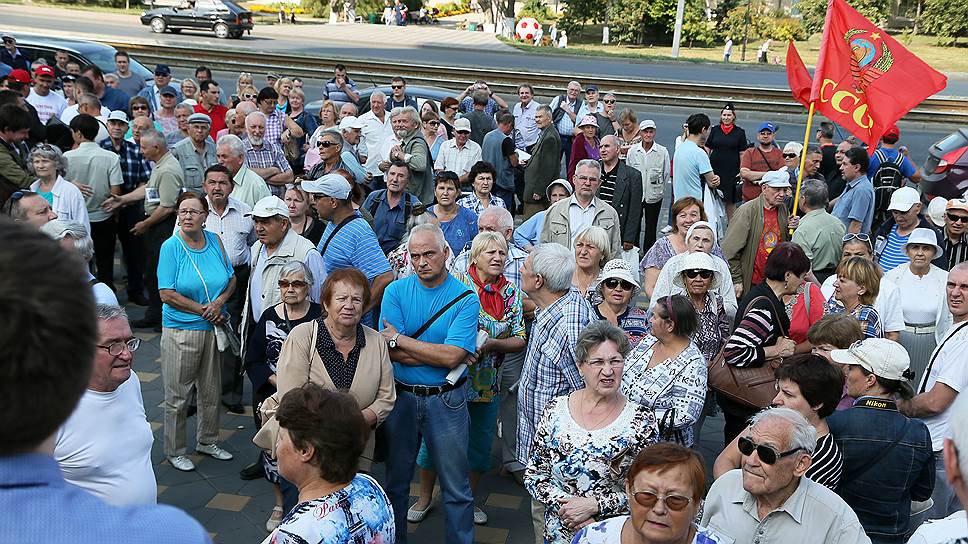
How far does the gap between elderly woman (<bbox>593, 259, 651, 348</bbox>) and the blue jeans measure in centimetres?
132

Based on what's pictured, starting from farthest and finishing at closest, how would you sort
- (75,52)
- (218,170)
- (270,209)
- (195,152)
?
(75,52)
(195,152)
(218,170)
(270,209)

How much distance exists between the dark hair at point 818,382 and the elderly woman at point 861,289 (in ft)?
6.62

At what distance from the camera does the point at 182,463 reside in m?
6.34

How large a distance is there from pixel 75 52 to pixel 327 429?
55.7 feet

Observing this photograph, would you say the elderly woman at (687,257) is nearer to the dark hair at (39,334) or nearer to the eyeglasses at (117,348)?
the eyeglasses at (117,348)

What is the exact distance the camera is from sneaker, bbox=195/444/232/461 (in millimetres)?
6520

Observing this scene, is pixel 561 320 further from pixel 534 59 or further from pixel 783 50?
pixel 783 50

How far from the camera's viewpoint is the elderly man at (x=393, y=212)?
8.02 metres

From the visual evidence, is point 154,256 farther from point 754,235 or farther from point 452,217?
point 754,235

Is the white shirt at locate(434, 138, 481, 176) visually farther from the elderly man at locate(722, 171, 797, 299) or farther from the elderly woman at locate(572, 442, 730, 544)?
the elderly woman at locate(572, 442, 730, 544)

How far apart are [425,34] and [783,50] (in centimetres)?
1833

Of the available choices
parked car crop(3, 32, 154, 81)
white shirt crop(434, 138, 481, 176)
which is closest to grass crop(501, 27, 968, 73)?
parked car crop(3, 32, 154, 81)

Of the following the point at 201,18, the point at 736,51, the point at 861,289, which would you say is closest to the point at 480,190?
the point at 861,289

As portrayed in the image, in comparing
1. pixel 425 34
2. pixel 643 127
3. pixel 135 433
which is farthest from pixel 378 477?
pixel 425 34
